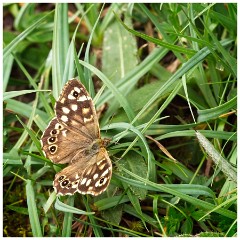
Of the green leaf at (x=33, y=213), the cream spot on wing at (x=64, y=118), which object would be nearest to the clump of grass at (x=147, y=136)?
the green leaf at (x=33, y=213)

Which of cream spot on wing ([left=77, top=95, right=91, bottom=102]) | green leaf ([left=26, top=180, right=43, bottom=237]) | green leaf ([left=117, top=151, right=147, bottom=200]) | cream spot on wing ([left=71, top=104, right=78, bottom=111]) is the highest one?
cream spot on wing ([left=77, top=95, right=91, bottom=102])

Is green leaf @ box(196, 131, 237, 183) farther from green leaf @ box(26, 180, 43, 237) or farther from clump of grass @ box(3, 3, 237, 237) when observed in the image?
green leaf @ box(26, 180, 43, 237)

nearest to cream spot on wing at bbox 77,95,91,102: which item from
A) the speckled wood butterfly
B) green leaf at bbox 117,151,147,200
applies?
the speckled wood butterfly

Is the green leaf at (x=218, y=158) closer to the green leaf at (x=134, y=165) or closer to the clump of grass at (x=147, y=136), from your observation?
the clump of grass at (x=147, y=136)

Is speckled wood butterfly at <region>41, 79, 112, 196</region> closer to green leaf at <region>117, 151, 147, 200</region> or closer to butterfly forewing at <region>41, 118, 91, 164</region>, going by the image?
butterfly forewing at <region>41, 118, 91, 164</region>

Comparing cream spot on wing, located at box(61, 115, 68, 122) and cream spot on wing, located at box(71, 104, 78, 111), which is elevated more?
cream spot on wing, located at box(71, 104, 78, 111)

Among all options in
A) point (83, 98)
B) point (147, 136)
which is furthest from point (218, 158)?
point (83, 98)

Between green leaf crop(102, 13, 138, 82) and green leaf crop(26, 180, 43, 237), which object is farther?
green leaf crop(102, 13, 138, 82)

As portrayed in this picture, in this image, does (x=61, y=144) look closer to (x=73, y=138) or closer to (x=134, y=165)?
(x=73, y=138)

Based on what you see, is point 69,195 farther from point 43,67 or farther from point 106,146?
point 43,67

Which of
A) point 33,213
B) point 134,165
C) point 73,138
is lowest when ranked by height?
point 33,213
